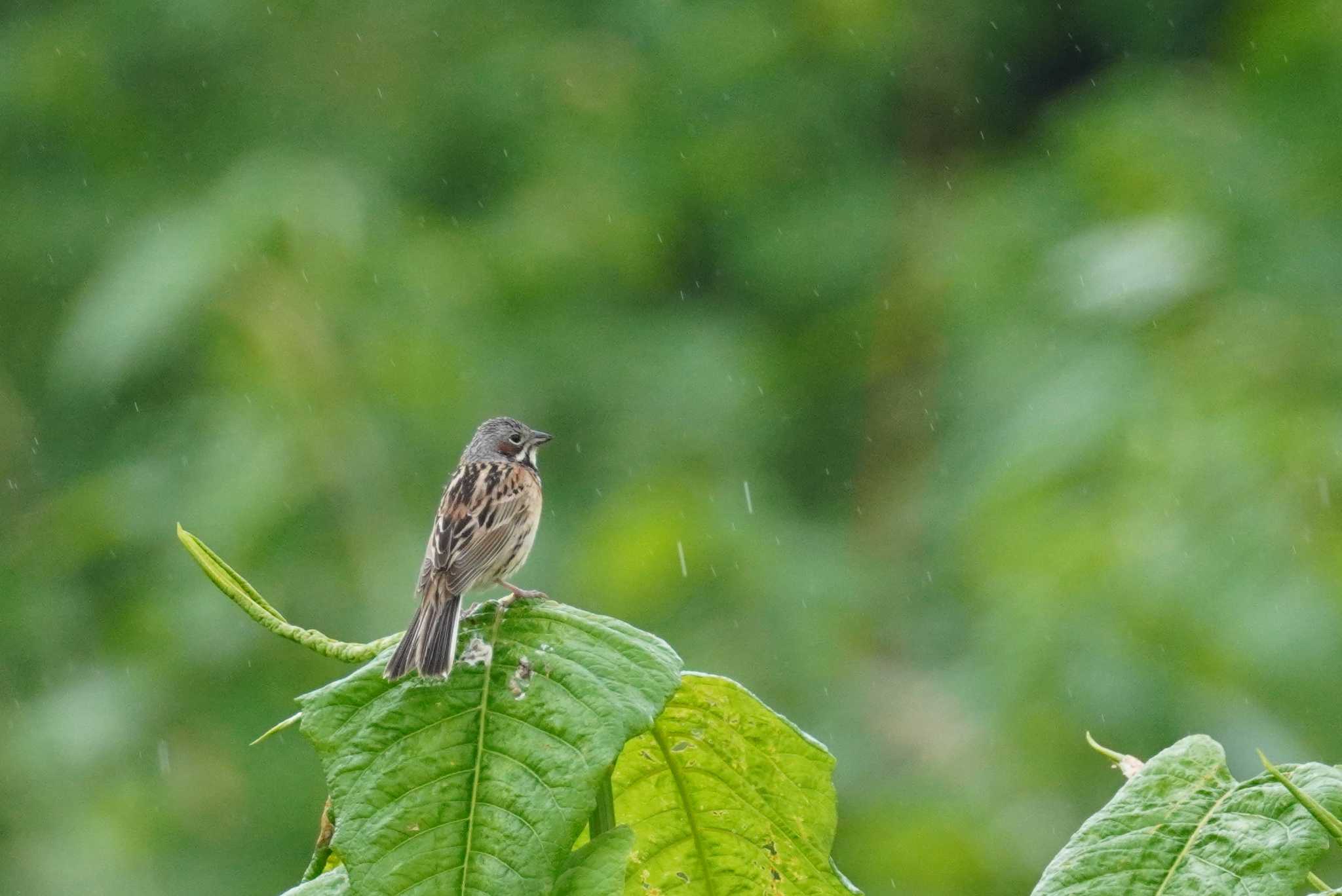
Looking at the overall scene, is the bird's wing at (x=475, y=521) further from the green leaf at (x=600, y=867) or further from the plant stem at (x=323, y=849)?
the green leaf at (x=600, y=867)

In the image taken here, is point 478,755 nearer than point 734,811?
Yes

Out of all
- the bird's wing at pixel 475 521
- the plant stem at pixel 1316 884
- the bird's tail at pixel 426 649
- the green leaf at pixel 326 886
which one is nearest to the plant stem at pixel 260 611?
the bird's tail at pixel 426 649

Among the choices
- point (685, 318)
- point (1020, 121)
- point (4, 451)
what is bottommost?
point (4, 451)

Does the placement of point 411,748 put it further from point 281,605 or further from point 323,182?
point 323,182

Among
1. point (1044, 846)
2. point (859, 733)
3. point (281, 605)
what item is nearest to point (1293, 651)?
point (1044, 846)

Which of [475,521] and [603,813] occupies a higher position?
[475,521]

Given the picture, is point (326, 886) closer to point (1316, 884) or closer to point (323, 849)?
point (323, 849)

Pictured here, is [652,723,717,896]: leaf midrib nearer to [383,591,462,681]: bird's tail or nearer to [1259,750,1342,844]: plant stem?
[383,591,462,681]: bird's tail

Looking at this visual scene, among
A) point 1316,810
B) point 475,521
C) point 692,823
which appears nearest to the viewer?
point 1316,810

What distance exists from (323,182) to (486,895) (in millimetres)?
5920

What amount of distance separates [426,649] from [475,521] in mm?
1657

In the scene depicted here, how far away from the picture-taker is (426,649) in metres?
1.36

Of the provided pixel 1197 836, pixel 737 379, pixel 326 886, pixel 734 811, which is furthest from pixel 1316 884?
pixel 737 379

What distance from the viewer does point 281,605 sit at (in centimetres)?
602
